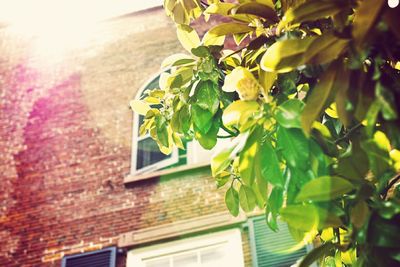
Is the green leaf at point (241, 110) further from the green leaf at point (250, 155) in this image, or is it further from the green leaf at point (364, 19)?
the green leaf at point (364, 19)

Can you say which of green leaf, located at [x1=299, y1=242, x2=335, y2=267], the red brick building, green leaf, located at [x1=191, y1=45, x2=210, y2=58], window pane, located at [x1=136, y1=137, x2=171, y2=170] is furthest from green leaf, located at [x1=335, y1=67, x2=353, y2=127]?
window pane, located at [x1=136, y1=137, x2=171, y2=170]

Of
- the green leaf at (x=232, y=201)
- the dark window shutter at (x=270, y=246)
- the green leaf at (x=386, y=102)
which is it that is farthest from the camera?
the dark window shutter at (x=270, y=246)

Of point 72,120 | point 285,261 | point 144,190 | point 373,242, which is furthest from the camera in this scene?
point 72,120

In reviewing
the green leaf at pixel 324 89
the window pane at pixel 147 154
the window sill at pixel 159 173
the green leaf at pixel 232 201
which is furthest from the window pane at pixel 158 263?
the green leaf at pixel 324 89

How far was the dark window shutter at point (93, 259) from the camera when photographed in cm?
580

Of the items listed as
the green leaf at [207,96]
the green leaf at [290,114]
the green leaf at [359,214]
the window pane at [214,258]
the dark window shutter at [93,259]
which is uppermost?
the dark window shutter at [93,259]

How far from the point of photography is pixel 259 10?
5.47 ft

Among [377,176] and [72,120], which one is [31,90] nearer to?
[72,120]

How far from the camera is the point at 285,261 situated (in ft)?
16.9

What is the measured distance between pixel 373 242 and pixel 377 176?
7.6 inches

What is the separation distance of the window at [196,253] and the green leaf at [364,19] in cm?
→ 444

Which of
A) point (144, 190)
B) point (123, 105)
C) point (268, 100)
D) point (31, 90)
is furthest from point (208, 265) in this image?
point (31, 90)

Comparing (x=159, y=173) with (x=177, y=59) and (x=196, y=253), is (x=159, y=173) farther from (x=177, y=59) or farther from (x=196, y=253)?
(x=177, y=59)

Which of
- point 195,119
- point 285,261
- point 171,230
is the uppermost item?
point 171,230
